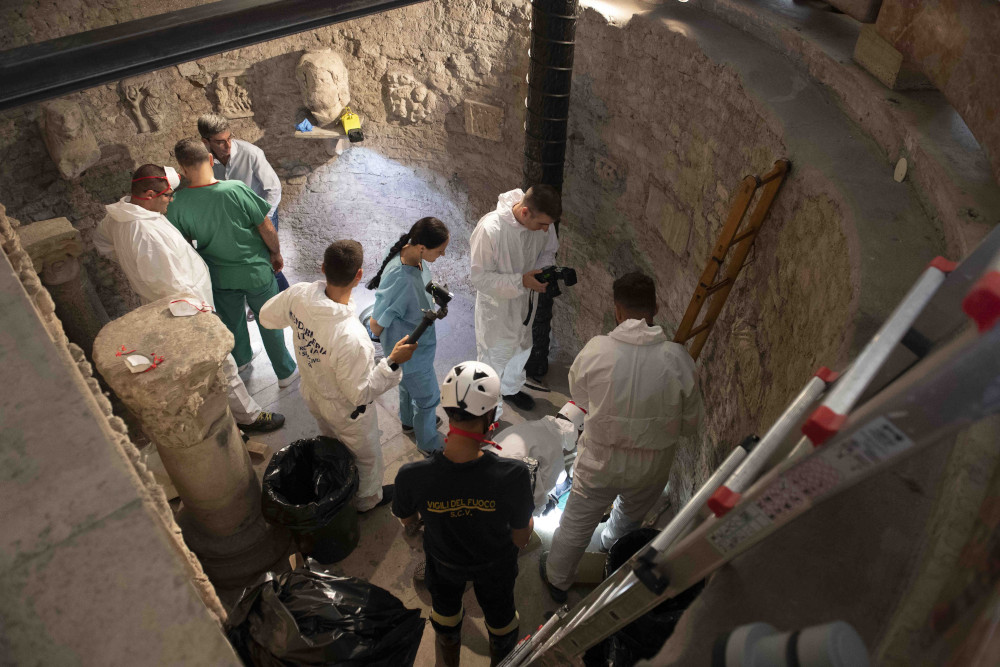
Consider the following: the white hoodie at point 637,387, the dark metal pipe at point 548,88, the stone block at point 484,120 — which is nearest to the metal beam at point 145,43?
the white hoodie at point 637,387

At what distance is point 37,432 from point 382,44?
5.44m

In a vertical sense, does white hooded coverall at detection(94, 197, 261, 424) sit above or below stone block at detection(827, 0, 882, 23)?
below

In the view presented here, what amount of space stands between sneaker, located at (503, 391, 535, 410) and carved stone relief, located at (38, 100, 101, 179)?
373 cm

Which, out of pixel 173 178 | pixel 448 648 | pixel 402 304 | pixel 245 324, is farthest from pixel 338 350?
pixel 173 178

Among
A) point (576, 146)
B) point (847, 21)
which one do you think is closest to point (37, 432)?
point (847, 21)

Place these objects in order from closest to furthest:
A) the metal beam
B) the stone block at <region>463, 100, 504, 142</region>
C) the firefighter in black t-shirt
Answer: the metal beam, the firefighter in black t-shirt, the stone block at <region>463, 100, 504, 142</region>

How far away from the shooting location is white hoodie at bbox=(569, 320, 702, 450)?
2.92 meters

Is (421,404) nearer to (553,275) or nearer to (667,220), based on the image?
(553,275)

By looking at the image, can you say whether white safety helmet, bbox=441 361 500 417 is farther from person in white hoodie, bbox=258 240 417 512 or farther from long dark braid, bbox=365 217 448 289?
long dark braid, bbox=365 217 448 289

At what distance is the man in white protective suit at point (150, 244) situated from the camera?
149 inches

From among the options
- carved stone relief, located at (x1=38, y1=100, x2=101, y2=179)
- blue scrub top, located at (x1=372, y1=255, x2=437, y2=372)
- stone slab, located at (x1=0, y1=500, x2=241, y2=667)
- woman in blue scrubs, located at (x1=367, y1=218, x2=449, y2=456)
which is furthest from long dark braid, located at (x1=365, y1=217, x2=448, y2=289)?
carved stone relief, located at (x1=38, y1=100, x2=101, y2=179)

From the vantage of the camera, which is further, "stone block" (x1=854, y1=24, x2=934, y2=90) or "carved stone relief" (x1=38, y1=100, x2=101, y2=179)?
"carved stone relief" (x1=38, y1=100, x2=101, y2=179)

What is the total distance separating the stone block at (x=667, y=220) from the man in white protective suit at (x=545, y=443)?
138cm

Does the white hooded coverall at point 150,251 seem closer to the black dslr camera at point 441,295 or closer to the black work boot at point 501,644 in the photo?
the black dslr camera at point 441,295
